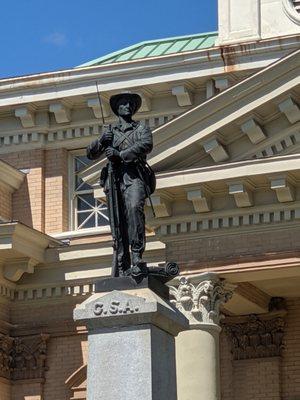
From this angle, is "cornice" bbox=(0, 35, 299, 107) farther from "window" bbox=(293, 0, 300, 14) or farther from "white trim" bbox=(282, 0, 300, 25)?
"window" bbox=(293, 0, 300, 14)

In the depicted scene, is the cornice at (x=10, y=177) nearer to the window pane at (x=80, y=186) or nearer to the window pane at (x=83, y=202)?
the window pane at (x=80, y=186)

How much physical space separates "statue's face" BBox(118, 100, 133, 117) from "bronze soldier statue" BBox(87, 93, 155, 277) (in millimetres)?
240

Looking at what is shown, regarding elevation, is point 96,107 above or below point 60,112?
below

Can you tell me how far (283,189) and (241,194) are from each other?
65 centimetres

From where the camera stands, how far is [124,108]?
44.7 feet

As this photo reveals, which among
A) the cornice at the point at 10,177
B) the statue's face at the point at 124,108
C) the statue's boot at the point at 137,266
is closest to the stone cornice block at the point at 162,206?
the cornice at the point at 10,177

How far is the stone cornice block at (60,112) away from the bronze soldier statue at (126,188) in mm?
13022

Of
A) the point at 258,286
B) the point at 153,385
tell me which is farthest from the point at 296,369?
the point at 153,385

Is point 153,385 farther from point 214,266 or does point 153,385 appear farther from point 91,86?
point 91,86

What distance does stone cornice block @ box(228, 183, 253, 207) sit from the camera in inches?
809

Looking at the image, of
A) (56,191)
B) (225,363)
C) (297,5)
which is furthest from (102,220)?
(297,5)

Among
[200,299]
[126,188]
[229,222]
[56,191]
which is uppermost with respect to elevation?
[56,191]

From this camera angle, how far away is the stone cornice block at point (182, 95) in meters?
25.7

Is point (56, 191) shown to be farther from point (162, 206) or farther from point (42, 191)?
point (162, 206)
